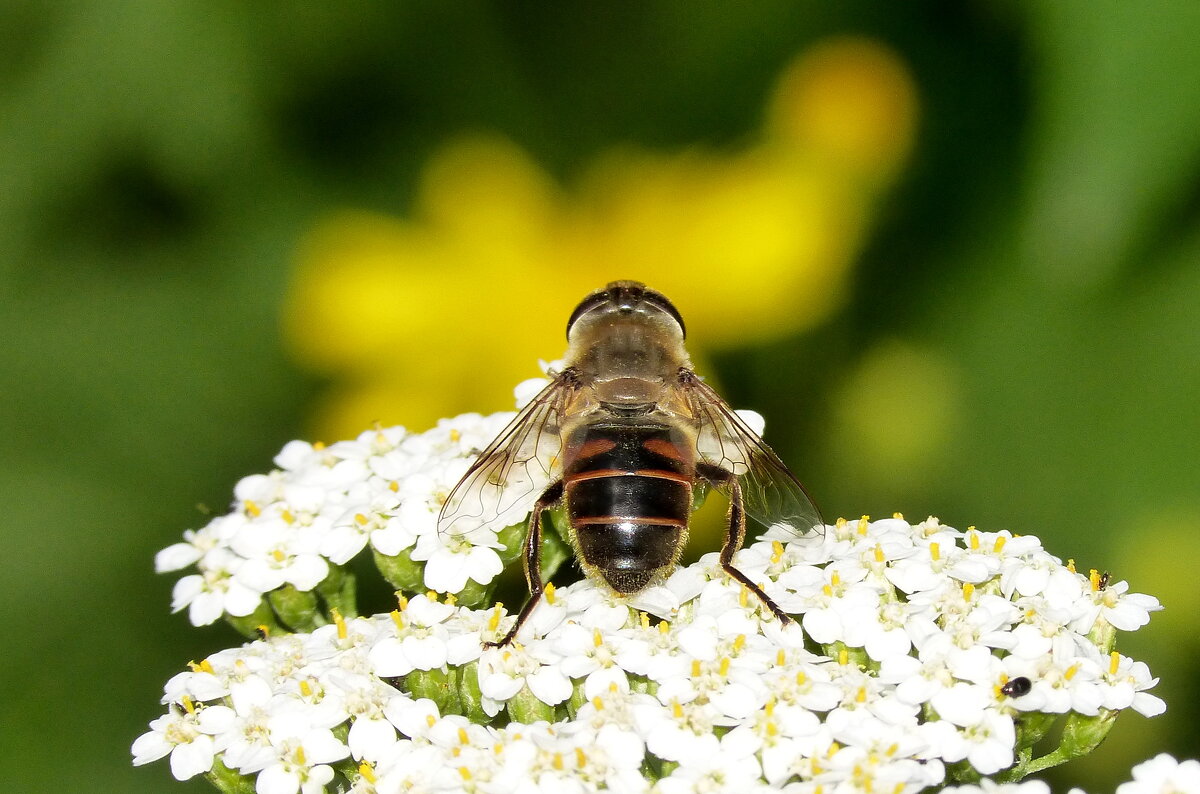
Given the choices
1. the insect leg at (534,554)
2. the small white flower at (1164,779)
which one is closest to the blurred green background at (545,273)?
the small white flower at (1164,779)

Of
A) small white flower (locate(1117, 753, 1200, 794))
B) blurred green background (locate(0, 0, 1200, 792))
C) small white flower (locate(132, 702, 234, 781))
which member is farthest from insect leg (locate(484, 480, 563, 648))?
blurred green background (locate(0, 0, 1200, 792))

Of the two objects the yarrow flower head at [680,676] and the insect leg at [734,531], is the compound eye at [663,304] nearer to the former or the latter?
the insect leg at [734,531]

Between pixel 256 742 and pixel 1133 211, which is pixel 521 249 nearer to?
pixel 1133 211

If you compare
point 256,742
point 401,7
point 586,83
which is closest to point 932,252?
point 586,83

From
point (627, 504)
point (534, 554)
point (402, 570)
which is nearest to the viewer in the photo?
point (627, 504)

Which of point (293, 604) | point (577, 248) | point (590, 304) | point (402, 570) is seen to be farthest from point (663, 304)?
point (577, 248)

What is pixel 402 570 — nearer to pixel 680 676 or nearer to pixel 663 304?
pixel 680 676
